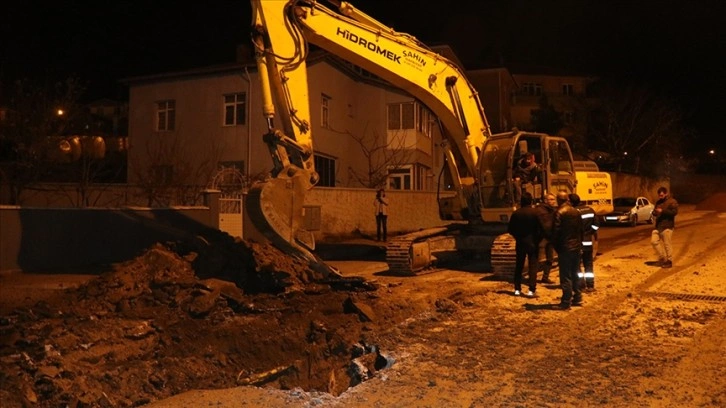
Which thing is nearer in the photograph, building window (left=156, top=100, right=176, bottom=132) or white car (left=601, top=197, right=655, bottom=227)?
building window (left=156, top=100, right=176, bottom=132)

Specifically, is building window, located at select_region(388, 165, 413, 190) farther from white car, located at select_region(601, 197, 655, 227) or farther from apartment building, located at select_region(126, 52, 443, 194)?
white car, located at select_region(601, 197, 655, 227)

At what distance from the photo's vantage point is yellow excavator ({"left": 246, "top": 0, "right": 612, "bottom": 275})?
31.8ft

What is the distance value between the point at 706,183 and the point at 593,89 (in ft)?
46.6

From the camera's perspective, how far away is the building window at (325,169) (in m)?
27.4

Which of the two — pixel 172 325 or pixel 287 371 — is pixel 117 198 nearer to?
pixel 172 325

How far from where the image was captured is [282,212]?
931 centimetres

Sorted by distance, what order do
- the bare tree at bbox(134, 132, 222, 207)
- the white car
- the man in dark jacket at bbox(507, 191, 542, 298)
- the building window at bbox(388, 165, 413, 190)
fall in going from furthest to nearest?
the building window at bbox(388, 165, 413, 190)
the white car
the bare tree at bbox(134, 132, 222, 207)
the man in dark jacket at bbox(507, 191, 542, 298)

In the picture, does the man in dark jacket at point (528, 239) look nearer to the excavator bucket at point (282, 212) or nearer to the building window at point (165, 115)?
the excavator bucket at point (282, 212)

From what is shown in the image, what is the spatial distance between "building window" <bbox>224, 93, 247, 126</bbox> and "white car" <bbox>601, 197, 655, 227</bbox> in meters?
16.1

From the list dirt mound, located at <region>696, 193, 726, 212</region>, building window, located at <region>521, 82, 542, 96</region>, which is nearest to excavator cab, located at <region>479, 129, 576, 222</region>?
dirt mound, located at <region>696, 193, 726, 212</region>

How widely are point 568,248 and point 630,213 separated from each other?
2039cm

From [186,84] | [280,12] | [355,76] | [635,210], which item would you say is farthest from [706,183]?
[280,12]

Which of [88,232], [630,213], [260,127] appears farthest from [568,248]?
[630,213]

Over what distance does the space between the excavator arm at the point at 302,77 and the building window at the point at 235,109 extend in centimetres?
1417
